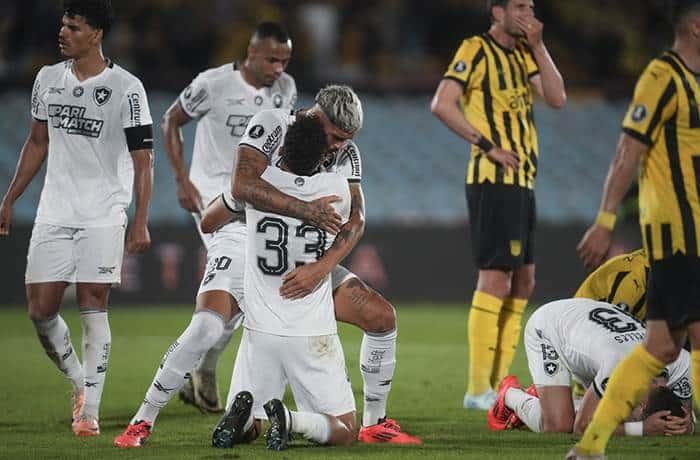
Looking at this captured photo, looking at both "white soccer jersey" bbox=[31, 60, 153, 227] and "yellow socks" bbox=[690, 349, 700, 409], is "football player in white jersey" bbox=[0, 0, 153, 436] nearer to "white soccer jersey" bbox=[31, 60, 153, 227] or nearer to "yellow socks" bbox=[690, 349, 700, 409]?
"white soccer jersey" bbox=[31, 60, 153, 227]

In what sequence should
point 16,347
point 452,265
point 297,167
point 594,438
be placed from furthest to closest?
point 452,265 < point 16,347 < point 297,167 < point 594,438

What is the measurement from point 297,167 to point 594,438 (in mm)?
1765

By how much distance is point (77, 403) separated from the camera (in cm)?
662

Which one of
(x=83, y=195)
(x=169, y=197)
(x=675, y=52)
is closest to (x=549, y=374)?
(x=675, y=52)

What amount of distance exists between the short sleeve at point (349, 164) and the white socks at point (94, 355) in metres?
→ 1.50

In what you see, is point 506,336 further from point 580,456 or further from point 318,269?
point 580,456

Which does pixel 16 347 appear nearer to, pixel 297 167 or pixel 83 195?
pixel 83 195

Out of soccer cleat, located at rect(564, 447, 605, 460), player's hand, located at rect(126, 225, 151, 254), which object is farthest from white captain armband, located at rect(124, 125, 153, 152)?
soccer cleat, located at rect(564, 447, 605, 460)

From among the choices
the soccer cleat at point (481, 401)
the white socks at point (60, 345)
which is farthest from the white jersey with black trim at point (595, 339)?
the white socks at point (60, 345)

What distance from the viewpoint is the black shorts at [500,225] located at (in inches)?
300

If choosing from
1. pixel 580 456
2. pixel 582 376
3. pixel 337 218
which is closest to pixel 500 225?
pixel 582 376

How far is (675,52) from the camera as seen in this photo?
16.4 feet

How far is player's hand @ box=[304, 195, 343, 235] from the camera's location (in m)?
5.56

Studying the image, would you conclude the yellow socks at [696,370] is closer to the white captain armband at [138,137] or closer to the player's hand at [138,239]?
the player's hand at [138,239]
